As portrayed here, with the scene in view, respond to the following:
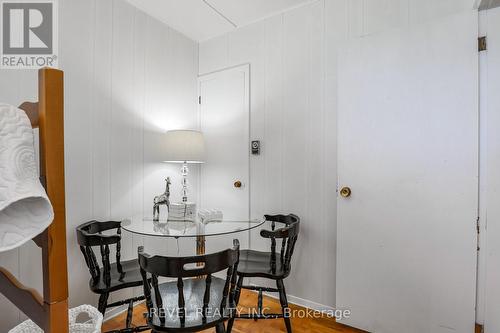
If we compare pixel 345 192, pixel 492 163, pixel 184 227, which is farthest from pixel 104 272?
pixel 492 163

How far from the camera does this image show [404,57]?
178cm

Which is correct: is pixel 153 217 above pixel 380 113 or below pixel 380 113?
below

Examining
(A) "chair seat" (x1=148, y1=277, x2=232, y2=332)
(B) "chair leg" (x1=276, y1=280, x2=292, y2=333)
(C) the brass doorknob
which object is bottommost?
(B) "chair leg" (x1=276, y1=280, x2=292, y2=333)

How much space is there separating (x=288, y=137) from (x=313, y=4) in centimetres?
108

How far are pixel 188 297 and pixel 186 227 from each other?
436 mm

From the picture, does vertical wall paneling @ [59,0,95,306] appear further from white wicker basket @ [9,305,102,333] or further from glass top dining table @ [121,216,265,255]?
white wicker basket @ [9,305,102,333]

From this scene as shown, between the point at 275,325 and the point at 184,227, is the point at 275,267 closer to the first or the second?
the point at 275,325

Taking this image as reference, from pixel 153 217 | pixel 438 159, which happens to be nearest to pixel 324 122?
pixel 438 159

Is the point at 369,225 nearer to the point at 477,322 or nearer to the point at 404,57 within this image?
the point at 477,322

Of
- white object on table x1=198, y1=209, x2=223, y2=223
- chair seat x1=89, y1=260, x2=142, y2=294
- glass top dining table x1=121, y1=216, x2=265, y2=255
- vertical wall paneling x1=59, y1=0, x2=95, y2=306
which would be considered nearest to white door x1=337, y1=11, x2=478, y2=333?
glass top dining table x1=121, y1=216, x2=265, y2=255

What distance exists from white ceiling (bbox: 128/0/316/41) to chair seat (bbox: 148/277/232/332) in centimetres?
212

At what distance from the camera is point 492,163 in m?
1.55

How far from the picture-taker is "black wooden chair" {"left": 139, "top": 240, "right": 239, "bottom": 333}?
47.3 inches

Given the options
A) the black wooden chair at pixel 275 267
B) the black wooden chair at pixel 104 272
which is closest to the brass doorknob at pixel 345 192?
the black wooden chair at pixel 275 267
